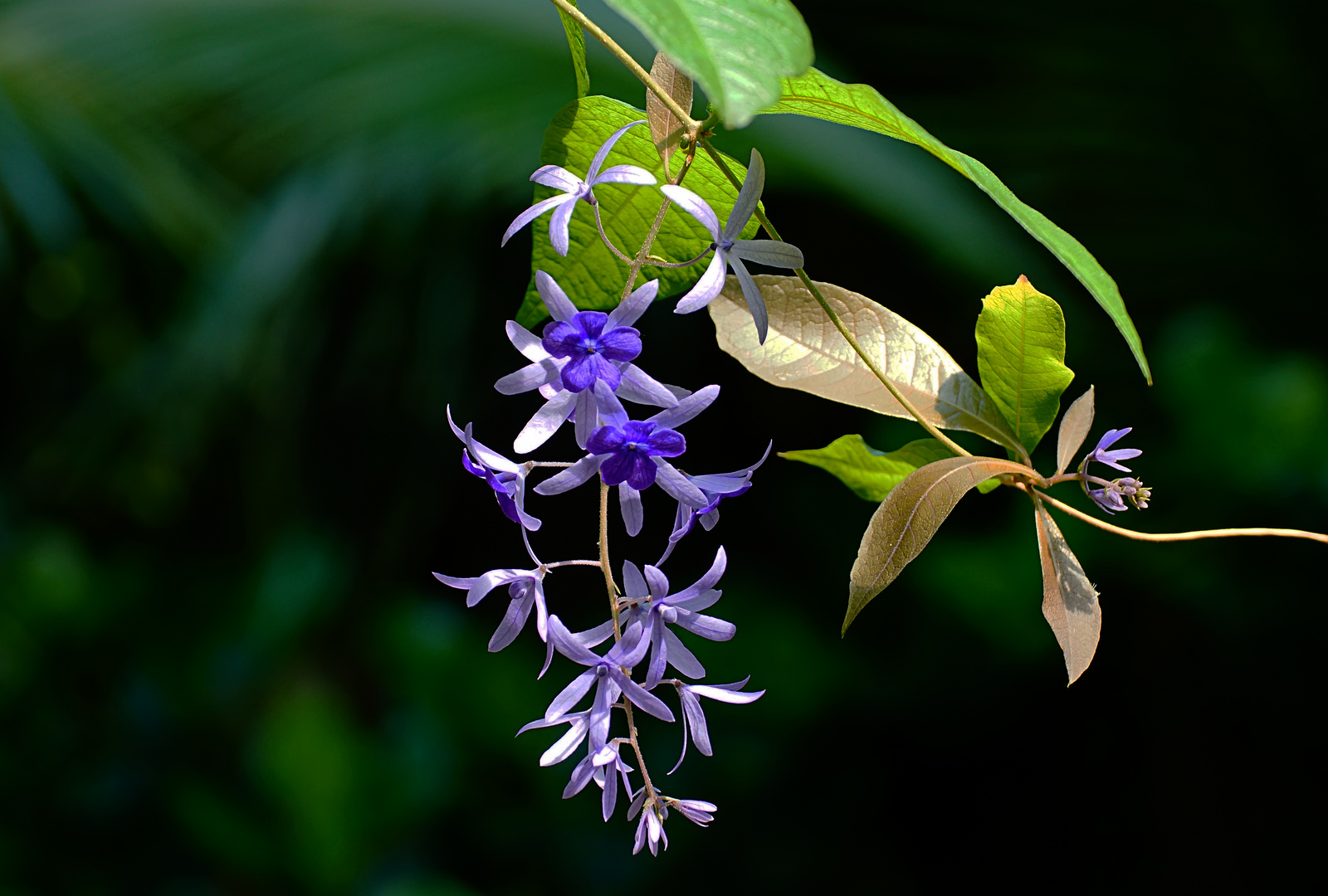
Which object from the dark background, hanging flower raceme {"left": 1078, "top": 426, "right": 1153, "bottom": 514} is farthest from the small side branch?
the dark background

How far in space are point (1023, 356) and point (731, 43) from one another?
138 millimetres

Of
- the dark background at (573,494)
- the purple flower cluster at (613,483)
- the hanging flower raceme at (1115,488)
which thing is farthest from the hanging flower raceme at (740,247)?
the dark background at (573,494)

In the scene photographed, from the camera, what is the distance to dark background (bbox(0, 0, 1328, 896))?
50.6 inches

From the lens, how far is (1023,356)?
0.27 meters

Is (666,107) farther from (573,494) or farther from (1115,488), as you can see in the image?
(573,494)

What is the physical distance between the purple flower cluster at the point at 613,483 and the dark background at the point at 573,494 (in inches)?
39.8

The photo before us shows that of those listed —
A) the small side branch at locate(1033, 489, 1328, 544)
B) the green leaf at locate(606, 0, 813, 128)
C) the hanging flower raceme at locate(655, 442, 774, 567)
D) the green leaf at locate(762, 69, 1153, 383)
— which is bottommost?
the small side branch at locate(1033, 489, 1328, 544)

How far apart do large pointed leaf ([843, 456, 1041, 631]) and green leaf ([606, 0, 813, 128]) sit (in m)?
0.10

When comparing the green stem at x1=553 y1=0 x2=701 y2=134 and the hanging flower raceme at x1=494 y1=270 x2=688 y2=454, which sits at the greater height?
the green stem at x1=553 y1=0 x2=701 y2=134

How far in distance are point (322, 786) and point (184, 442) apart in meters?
0.52

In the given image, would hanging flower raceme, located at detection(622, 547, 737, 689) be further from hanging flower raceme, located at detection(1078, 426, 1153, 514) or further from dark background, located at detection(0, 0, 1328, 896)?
dark background, located at detection(0, 0, 1328, 896)

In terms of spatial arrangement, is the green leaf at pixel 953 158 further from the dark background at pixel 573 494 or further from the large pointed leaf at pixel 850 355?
the dark background at pixel 573 494

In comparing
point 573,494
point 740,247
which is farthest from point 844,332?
point 573,494

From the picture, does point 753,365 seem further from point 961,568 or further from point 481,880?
point 481,880
